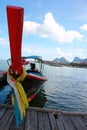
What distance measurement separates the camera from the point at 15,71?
4785mm

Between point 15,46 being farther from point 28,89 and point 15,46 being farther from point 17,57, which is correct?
point 28,89

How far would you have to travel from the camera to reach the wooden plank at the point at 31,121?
692cm

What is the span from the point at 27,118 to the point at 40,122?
57 cm

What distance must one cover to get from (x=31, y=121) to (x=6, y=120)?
0.91 metres

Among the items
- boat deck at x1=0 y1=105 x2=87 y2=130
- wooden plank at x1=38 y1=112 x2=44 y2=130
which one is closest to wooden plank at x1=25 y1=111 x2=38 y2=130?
boat deck at x1=0 y1=105 x2=87 y2=130

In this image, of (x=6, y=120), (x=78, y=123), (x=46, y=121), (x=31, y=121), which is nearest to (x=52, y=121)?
(x=46, y=121)

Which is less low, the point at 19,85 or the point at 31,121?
the point at 19,85

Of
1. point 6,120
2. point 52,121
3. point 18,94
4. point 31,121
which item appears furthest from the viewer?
point 52,121

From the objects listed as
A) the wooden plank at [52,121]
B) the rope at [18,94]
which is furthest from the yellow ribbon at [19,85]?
the wooden plank at [52,121]

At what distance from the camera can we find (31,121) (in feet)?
24.6

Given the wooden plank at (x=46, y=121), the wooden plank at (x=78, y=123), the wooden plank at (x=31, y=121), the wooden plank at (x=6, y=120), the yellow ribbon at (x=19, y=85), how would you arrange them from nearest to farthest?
the yellow ribbon at (x=19, y=85)
the wooden plank at (x=6, y=120)
the wooden plank at (x=31, y=121)
the wooden plank at (x=46, y=121)
the wooden plank at (x=78, y=123)

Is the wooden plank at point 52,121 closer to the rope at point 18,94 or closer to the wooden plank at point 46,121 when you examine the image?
the wooden plank at point 46,121

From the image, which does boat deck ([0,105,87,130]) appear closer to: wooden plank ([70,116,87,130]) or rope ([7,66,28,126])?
wooden plank ([70,116,87,130])

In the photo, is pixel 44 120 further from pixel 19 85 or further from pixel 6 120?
pixel 19 85
